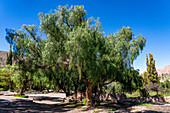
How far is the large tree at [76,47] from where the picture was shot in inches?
410

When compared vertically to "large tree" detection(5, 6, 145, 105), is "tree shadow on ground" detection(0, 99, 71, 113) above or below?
below

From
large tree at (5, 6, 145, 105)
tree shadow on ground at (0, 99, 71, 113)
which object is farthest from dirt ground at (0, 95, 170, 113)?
large tree at (5, 6, 145, 105)

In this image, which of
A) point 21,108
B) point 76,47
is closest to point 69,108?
point 21,108

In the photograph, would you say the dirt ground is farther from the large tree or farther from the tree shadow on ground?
the large tree

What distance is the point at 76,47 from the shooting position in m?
10.1

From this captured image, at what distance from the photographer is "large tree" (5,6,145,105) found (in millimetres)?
10406

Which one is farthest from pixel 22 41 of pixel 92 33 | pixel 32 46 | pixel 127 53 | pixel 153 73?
pixel 153 73

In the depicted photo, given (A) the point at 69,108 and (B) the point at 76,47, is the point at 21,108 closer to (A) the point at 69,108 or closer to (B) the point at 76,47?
(A) the point at 69,108

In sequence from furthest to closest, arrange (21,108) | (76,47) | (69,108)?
(69,108) → (21,108) → (76,47)

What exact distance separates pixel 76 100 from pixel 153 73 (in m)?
25.1

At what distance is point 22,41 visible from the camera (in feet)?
43.4

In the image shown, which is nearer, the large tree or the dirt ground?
the large tree

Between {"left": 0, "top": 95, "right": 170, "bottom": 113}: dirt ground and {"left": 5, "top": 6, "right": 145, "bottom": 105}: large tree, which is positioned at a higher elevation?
{"left": 5, "top": 6, "right": 145, "bottom": 105}: large tree

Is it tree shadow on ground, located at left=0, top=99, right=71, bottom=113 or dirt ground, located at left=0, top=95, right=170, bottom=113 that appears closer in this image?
tree shadow on ground, located at left=0, top=99, right=71, bottom=113
